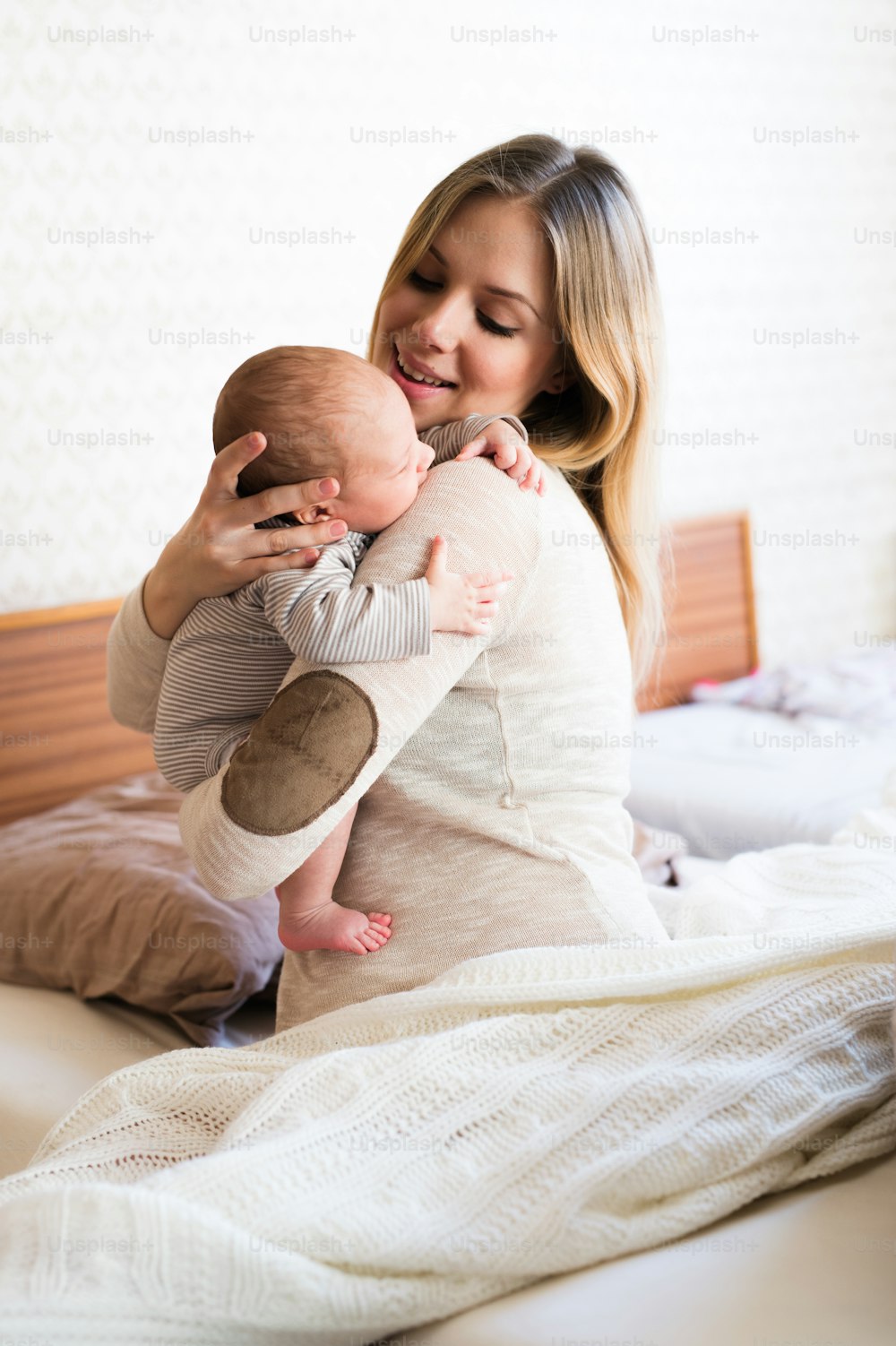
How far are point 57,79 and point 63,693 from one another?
1.16 metres

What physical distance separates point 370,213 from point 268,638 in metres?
1.90

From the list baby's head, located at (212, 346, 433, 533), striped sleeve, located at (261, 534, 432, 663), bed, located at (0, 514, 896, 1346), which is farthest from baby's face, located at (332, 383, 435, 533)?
bed, located at (0, 514, 896, 1346)

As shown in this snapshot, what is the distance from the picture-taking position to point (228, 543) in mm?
1232

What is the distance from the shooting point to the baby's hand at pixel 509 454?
125cm

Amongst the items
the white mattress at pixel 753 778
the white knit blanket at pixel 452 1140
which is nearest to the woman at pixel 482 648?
the white knit blanket at pixel 452 1140

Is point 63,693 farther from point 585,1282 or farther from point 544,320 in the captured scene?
point 585,1282

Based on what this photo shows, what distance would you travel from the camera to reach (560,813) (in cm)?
125

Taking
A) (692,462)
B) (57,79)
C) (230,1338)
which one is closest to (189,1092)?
(230,1338)

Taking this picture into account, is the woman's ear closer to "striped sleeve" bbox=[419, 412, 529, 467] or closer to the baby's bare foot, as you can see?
"striped sleeve" bbox=[419, 412, 529, 467]

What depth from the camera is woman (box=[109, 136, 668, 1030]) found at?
3.65 feet

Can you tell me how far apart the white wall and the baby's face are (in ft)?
4.67

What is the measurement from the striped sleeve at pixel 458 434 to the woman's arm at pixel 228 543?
187mm

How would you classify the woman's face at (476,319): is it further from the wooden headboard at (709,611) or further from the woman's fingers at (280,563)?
the wooden headboard at (709,611)

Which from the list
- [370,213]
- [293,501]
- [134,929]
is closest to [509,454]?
[293,501]
